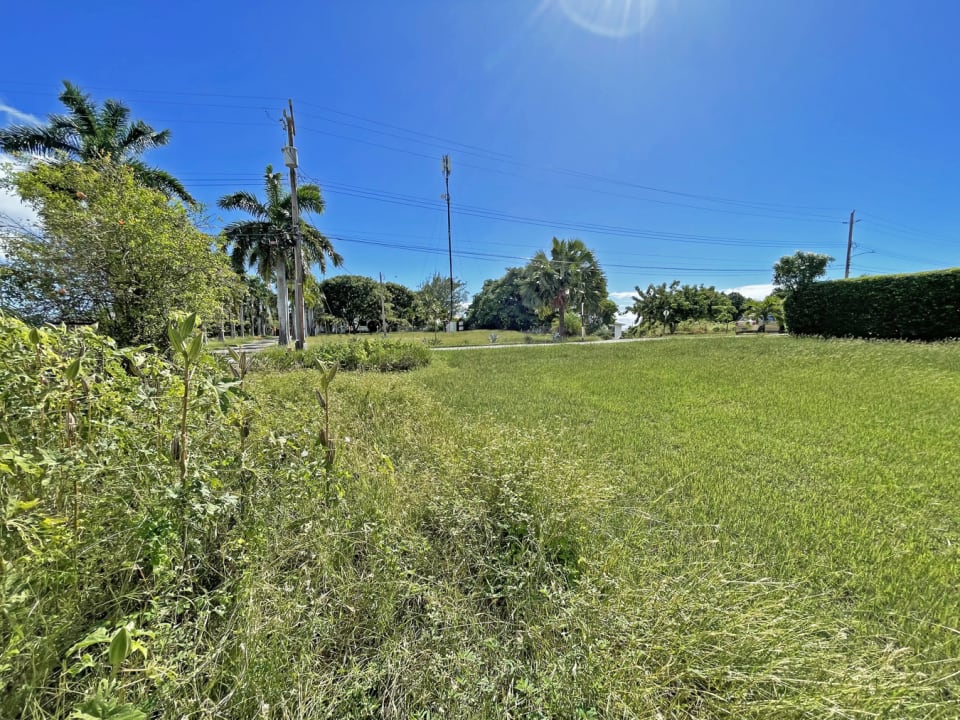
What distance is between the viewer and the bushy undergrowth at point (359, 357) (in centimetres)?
917

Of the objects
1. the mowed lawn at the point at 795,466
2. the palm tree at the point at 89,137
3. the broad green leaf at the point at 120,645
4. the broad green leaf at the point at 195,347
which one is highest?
the palm tree at the point at 89,137

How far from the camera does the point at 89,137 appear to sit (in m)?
13.5

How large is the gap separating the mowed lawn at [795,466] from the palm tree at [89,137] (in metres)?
15.3

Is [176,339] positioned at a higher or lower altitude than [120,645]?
higher

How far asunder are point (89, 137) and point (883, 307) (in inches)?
1149

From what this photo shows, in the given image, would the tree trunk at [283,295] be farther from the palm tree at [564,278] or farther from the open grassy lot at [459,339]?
the palm tree at [564,278]

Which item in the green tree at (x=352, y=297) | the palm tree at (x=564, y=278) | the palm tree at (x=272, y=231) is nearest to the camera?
the palm tree at (x=272, y=231)

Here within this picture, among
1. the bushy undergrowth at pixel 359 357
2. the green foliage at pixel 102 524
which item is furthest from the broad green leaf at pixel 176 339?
the bushy undergrowth at pixel 359 357

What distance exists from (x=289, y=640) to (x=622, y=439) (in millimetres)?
3665

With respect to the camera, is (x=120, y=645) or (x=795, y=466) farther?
(x=795, y=466)

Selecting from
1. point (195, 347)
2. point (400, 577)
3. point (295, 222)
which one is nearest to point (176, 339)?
point (195, 347)

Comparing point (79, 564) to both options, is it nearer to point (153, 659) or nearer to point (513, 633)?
point (153, 659)

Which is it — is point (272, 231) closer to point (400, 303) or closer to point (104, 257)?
point (104, 257)

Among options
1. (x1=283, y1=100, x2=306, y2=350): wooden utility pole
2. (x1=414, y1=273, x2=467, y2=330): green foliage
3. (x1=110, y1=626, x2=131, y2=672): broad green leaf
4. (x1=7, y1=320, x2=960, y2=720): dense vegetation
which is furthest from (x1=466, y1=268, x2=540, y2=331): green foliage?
(x1=110, y1=626, x2=131, y2=672): broad green leaf
